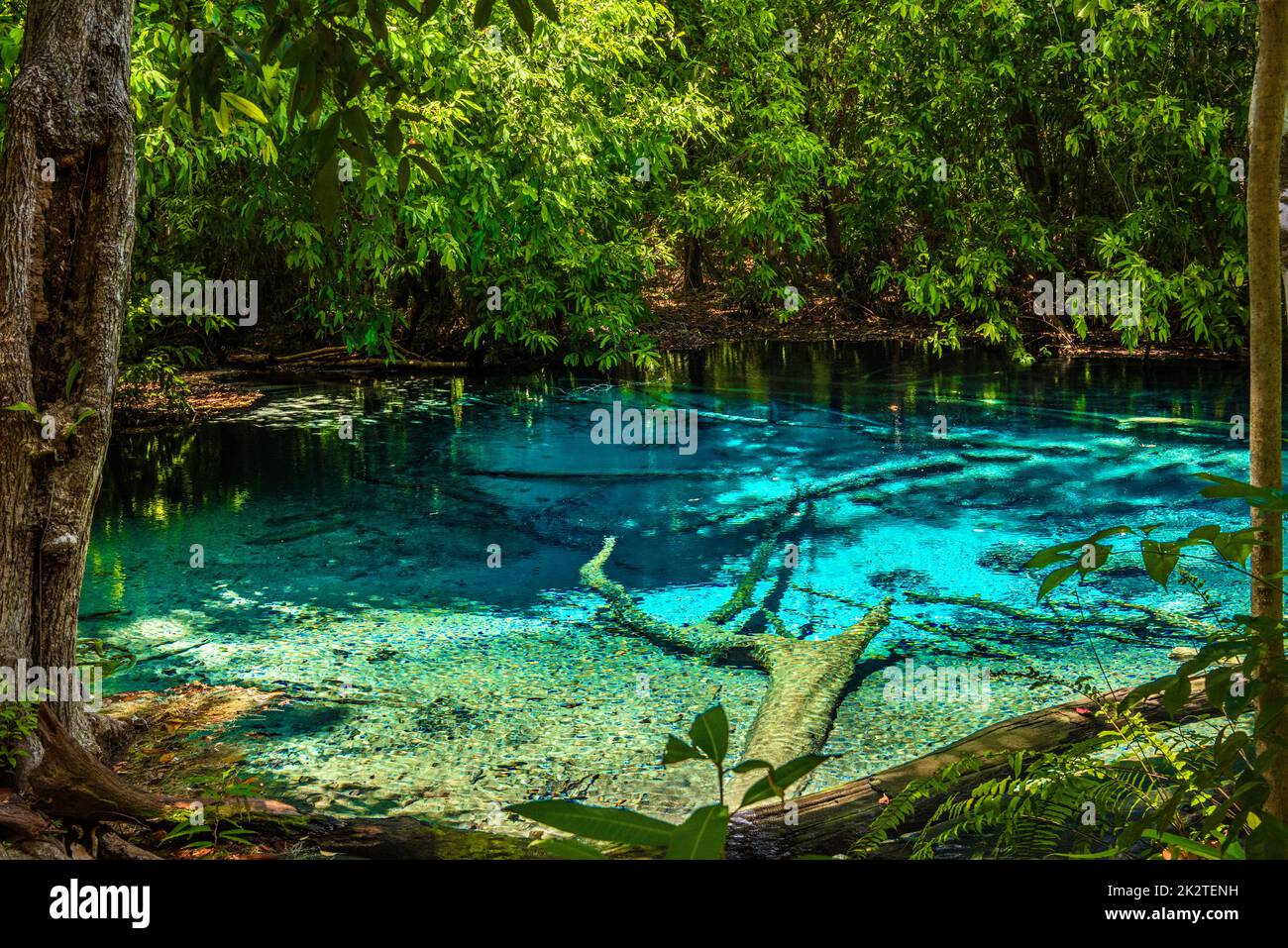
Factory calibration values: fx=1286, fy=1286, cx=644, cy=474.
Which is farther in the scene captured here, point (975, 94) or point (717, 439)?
point (975, 94)

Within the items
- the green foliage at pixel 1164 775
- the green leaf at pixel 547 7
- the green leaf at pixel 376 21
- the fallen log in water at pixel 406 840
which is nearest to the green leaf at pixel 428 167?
the green leaf at pixel 376 21

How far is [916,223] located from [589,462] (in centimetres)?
822

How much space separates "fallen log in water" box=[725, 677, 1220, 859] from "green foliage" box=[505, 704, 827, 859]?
2.35 meters

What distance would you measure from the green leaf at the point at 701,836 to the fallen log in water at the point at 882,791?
2384 millimetres

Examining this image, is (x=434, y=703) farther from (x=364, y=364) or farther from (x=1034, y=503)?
(x=364, y=364)

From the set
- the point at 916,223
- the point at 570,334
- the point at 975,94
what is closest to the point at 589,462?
the point at 570,334

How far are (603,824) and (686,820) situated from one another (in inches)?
2.5

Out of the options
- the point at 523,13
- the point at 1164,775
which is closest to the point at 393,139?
the point at 523,13

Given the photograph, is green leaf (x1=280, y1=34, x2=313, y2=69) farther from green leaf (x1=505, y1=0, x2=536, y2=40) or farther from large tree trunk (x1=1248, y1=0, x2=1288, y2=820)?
large tree trunk (x1=1248, y1=0, x2=1288, y2=820)

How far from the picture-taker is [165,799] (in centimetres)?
325

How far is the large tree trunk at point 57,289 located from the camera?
3.17 m

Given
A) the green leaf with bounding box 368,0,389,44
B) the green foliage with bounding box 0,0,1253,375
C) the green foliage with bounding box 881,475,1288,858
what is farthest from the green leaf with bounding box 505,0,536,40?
the green foliage with bounding box 0,0,1253,375

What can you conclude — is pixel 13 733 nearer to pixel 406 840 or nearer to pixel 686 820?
pixel 406 840

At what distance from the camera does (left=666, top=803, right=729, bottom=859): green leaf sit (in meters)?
0.84
